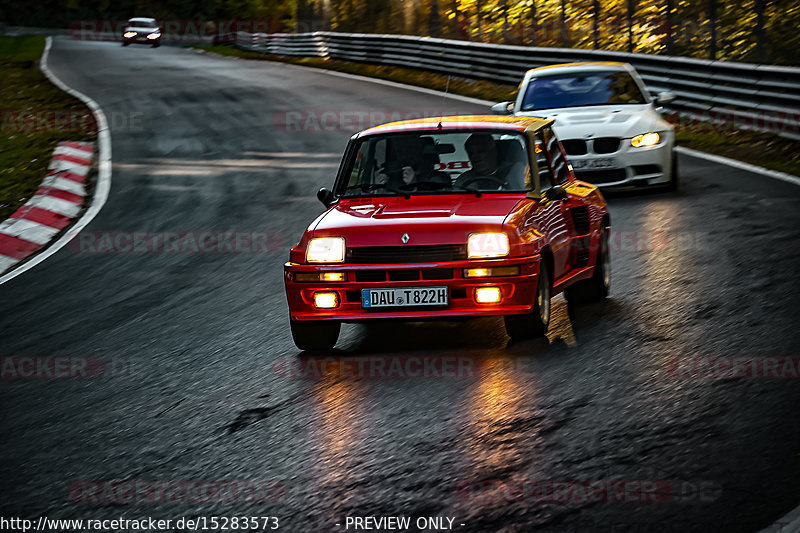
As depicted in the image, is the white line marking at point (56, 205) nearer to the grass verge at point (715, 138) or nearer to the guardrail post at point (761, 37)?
the grass verge at point (715, 138)

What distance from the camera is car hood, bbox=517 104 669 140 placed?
548 inches

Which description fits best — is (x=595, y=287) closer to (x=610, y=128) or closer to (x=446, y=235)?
(x=446, y=235)

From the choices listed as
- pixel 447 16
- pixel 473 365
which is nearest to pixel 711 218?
pixel 473 365

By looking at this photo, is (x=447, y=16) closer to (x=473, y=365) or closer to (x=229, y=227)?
(x=229, y=227)

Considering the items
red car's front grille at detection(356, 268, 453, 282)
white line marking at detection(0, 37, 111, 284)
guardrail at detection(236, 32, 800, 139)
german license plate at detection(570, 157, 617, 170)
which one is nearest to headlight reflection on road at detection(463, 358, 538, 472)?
red car's front grille at detection(356, 268, 453, 282)

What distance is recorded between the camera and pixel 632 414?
5.87 m

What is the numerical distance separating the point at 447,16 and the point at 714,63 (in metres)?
15.4

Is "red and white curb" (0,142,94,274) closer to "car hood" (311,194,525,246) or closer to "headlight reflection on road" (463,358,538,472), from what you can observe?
"car hood" (311,194,525,246)

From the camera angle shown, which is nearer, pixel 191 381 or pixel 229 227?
pixel 191 381

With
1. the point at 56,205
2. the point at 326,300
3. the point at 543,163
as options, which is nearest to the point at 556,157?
the point at 543,163

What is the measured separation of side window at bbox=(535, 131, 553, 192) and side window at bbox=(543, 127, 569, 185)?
69mm

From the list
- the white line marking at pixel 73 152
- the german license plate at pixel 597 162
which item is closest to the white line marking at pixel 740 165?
the german license plate at pixel 597 162

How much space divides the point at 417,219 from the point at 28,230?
717 cm

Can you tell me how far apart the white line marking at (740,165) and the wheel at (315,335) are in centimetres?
835
